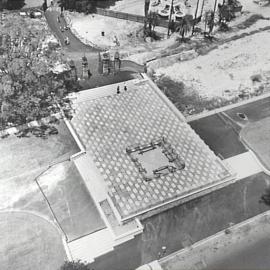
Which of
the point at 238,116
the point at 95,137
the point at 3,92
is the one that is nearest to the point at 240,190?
the point at 238,116

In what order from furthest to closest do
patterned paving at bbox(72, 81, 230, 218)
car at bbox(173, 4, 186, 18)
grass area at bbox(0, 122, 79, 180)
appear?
car at bbox(173, 4, 186, 18) → grass area at bbox(0, 122, 79, 180) → patterned paving at bbox(72, 81, 230, 218)

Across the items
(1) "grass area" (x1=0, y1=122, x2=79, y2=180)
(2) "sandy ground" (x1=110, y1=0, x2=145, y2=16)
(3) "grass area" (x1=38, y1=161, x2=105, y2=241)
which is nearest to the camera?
(3) "grass area" (x1=38, y1=161, x2=105, y2=241)

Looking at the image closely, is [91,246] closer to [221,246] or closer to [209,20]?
[221,246]

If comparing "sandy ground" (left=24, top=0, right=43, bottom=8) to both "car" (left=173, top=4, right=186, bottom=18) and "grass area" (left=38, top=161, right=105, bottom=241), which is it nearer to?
"car" (left=173, top=4, right=186, bottom=18)

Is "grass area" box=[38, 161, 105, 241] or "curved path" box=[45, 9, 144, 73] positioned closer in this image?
"grass area" box=[38, 161, 105, 241]

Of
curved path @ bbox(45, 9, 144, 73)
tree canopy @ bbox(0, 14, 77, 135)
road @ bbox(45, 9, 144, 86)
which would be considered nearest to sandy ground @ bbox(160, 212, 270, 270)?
tree canopy @ bbox(0, 14, 77, 135)

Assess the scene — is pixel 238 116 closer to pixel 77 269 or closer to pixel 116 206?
pixel 116 206

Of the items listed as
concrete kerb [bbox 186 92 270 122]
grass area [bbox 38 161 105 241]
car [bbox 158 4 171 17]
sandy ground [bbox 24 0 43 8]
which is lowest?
grass area [bbox 38 161 105 241]

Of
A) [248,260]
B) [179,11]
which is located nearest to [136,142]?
[248,260]
